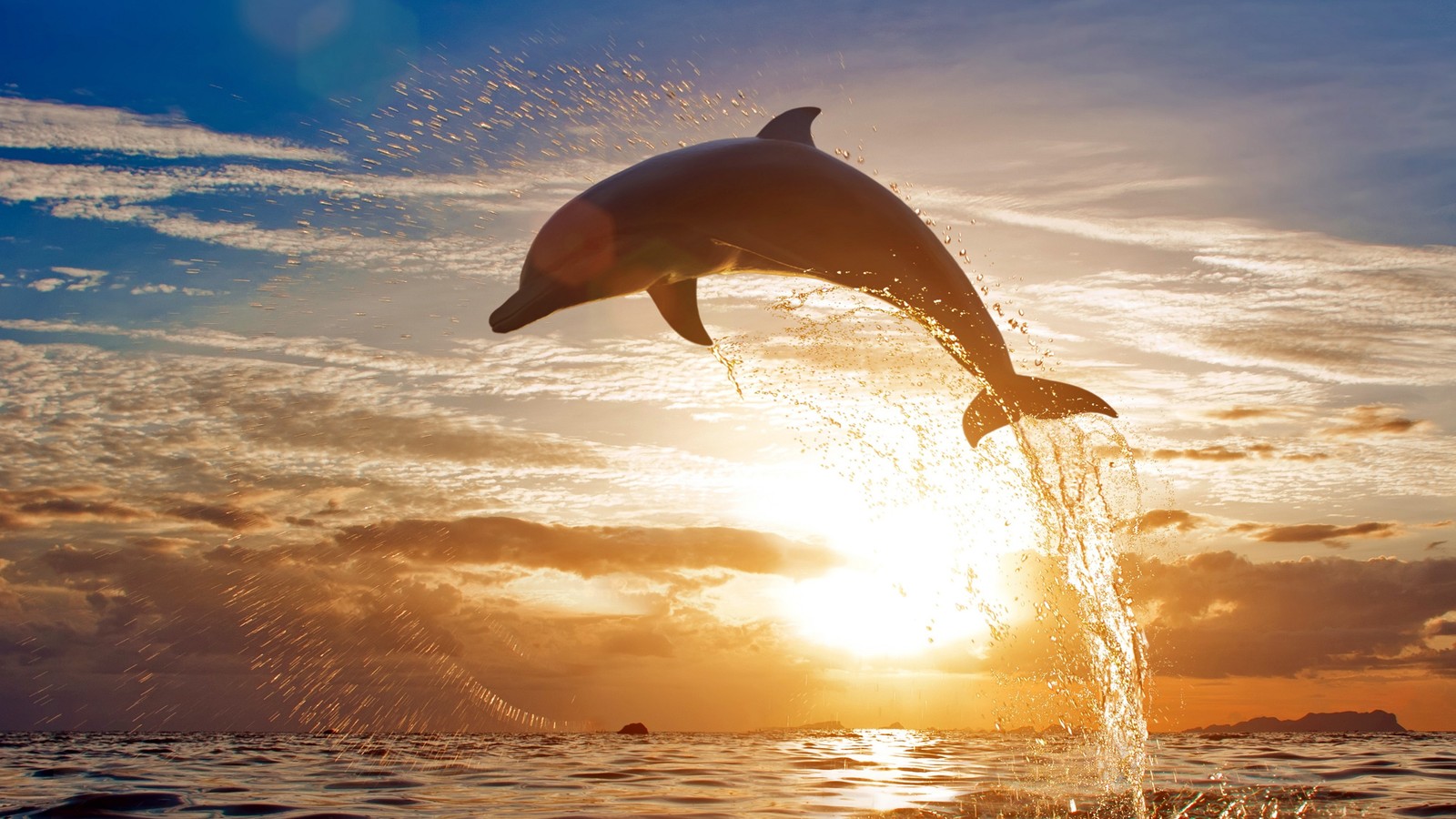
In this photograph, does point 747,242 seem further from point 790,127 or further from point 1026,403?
point 1026,403

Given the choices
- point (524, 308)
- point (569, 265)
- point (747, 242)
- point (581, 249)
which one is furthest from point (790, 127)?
point (524, 308)

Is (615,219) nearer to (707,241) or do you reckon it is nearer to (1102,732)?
(707,241)

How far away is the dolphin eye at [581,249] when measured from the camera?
8.51 m

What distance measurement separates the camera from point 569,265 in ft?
27.9

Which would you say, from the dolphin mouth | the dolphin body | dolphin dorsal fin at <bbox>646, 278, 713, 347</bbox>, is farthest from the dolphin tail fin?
the dolphin mouth

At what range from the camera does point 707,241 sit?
8.66 m

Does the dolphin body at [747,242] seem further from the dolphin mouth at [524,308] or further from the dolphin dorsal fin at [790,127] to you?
the dolphin dorsal fin at [790,127]

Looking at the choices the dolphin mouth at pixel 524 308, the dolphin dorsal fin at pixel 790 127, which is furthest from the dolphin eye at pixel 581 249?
the dolphin dorsal fin at pixel 790 127

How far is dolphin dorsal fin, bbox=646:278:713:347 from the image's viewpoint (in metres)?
9.95

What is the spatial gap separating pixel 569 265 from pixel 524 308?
21.3 inches

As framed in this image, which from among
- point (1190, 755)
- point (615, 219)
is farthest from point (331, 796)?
point (1190, 755)

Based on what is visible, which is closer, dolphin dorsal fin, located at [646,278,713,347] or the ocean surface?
dolphin dorsal fin, located at [646,278,713,347]

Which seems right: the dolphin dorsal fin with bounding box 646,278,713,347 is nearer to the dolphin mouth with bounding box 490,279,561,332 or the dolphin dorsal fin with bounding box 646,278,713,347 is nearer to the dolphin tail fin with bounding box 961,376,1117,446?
the dolphin mouth with bounding box 490,279,561,332

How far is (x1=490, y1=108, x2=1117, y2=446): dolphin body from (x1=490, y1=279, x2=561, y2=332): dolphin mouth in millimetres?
11
